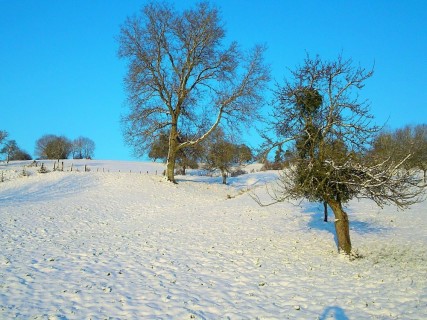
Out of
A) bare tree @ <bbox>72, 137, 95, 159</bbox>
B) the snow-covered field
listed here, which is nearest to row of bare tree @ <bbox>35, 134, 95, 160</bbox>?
bare tree @ <bbox>72, 137, 95, 159</bbox>

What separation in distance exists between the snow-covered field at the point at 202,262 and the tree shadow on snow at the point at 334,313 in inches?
1.8

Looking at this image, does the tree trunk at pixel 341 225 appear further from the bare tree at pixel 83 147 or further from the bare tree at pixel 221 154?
the bare tree at pixel 83 147

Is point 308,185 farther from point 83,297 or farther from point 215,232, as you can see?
point 83,297

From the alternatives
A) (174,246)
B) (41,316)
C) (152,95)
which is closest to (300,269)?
(174,246)

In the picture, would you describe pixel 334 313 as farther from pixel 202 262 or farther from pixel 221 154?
pixel 221 154

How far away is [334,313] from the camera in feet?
24.8

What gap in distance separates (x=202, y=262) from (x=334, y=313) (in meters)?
4.91

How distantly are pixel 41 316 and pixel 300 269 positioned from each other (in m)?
7.63

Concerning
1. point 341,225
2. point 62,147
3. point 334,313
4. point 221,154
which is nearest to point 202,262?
point 334,313

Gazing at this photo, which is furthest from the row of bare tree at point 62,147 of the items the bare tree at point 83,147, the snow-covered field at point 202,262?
the snow-covered field at point 202,262

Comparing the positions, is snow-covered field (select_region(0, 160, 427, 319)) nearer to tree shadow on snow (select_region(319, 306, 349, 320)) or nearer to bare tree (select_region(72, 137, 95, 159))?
tree shadow on snow (select_region(319, 306, 349, 320))

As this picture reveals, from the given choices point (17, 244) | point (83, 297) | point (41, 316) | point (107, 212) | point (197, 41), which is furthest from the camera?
point (197, 41)

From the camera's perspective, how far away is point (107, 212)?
773 inches

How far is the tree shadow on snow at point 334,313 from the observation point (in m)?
7.34
